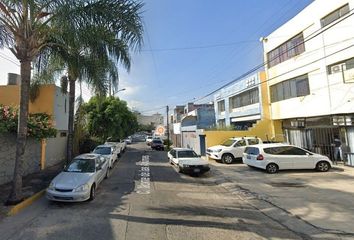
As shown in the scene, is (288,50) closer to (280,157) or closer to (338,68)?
(338,68)

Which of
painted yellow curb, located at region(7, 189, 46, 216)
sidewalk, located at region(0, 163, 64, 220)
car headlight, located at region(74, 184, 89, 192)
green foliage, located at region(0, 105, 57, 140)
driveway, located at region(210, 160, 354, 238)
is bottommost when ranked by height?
driveway, located at region(210, 160, 354, 238)

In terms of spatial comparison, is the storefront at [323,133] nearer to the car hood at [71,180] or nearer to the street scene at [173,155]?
the street scene at [173,155]

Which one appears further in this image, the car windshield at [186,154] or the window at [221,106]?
the window at [221,106]

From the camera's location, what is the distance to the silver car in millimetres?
9352

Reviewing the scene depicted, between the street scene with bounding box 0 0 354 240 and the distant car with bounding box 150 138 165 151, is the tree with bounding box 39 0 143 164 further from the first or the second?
the distant car with bounding box 150 138 165 151

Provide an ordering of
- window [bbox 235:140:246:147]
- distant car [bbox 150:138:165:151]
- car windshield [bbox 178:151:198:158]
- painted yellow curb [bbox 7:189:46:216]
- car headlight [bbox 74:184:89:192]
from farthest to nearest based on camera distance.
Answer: distant car [bbox 150:138:165:151]
window [bbox 235:140:246:147]
car windshield [bbox 178:151:198:158]
car headlight [bbox 74:184:89:192]
painted yellow curb [bbox 7:189:46:216]

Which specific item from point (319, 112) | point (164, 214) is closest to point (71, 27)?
point (164, 214)

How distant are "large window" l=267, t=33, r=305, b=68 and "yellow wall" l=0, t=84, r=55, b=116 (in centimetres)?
1516

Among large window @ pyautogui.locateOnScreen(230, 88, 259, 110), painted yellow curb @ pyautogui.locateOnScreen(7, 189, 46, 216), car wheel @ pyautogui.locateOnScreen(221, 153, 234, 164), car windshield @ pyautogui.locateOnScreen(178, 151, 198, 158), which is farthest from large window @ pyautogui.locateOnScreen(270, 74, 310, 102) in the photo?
painted yellow curb @ pyautogui.locateOnScreen(7, 189, 46, 216)

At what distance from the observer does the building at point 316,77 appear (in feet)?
54.9

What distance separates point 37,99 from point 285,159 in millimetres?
15912

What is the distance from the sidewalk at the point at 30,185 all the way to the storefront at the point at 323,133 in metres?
16.8

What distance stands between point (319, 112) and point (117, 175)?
13.6 m

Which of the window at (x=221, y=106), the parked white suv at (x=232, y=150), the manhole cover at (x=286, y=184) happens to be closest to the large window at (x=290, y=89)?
the parked white suv at (x=232, y=150)
